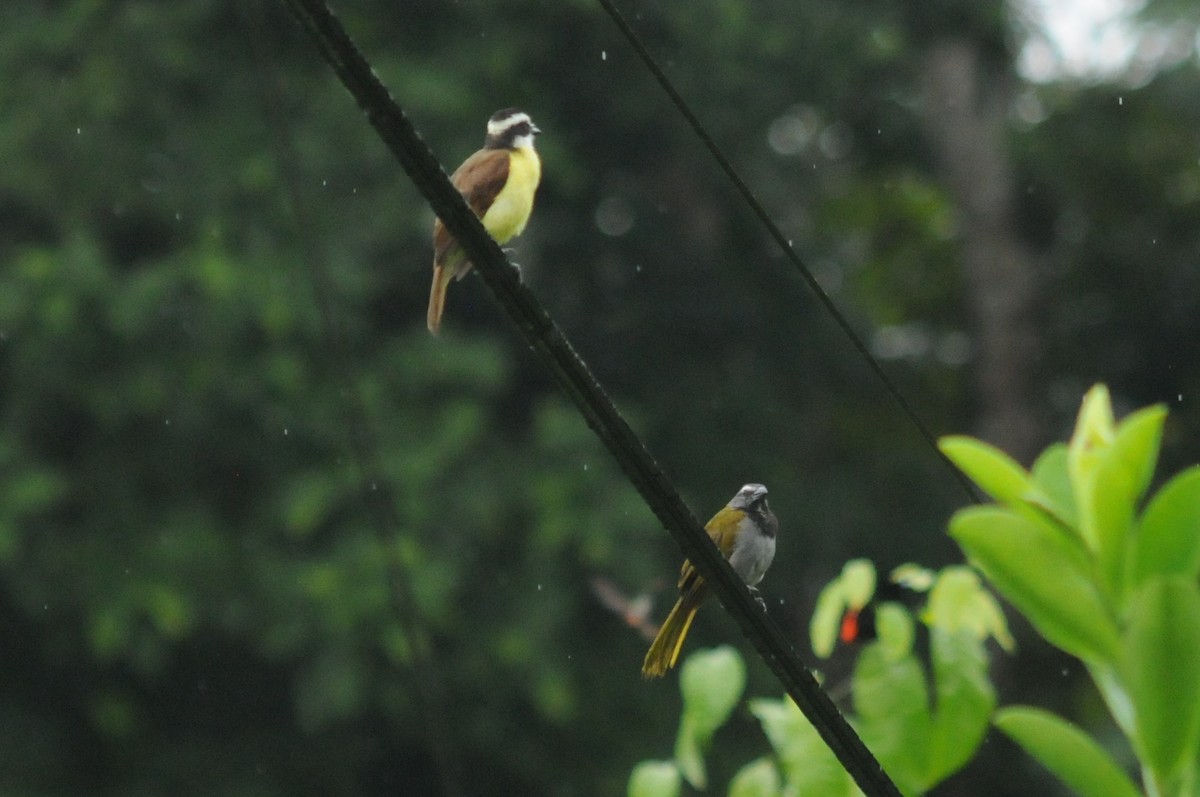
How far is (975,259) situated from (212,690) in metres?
5.73

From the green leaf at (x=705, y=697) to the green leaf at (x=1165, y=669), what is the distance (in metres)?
0.63

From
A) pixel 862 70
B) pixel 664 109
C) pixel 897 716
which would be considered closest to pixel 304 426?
pixel 664 109

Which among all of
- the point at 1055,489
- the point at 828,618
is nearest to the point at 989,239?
the point at 828,618

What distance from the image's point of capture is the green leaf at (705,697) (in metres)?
2.68

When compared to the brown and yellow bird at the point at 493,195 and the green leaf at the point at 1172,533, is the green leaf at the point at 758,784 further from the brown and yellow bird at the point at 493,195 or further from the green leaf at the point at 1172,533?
the brown and yellow bird at the point at 493,195

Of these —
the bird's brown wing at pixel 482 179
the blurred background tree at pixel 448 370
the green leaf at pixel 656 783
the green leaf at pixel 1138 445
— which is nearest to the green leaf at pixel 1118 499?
the green leaf at pixel 1138 445

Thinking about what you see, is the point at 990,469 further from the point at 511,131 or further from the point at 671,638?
the point at 511,131

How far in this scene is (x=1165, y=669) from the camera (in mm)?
2154

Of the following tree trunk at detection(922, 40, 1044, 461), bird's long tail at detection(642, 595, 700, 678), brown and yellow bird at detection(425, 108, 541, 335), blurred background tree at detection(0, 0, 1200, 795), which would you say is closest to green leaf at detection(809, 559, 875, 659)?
bird's long tail at detection(642, 595, 700, 678)

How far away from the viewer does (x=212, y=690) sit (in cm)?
1066

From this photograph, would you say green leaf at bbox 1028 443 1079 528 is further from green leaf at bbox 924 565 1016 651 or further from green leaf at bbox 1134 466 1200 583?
green leaf at bbox 924 565 1016 651

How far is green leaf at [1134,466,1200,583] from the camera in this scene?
2.24 m

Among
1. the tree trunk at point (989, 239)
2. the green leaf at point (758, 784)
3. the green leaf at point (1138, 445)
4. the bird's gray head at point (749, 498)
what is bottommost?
the tree trunk at point (989, 239)

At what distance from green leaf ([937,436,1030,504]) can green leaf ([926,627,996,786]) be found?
20cm
